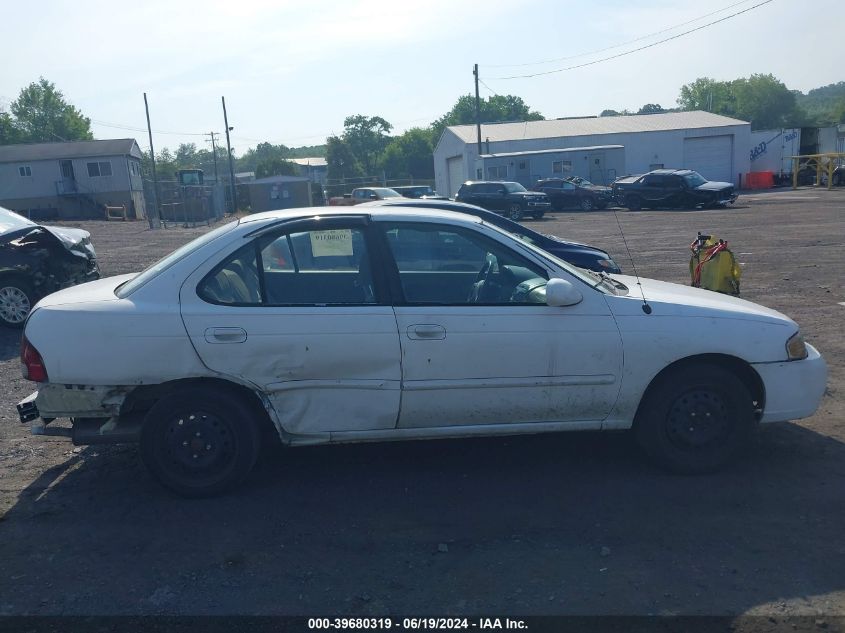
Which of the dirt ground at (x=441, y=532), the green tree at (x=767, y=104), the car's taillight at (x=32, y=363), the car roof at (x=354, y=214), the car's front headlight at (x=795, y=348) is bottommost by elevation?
the dirt ground at (x=441, y=532)

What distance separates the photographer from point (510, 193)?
113 feet

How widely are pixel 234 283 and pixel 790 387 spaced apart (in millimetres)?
3566

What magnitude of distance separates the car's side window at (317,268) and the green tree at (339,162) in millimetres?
71617

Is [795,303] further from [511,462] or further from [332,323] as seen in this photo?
[332,323]

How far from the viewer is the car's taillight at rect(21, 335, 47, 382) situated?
481cm

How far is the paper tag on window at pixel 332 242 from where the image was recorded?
16.9 feet

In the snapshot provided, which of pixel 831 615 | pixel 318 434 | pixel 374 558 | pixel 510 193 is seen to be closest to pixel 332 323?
pixel 318 434

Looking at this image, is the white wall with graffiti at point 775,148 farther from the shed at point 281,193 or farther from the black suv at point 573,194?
the shed at point 281,193

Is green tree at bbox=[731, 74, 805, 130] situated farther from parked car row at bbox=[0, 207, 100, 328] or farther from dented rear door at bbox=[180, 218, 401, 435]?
dented rear door at bbox=[180, 218, 401, 435]

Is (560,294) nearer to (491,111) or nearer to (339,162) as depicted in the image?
(339,162)

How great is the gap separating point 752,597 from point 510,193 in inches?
1244

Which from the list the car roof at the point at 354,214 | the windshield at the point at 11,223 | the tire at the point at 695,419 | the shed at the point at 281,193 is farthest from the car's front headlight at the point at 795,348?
the shed at the point at 281,193

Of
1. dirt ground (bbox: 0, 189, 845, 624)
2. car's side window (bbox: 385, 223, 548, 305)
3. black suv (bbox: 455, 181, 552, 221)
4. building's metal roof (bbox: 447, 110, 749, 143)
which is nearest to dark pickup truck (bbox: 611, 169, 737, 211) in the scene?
black suv (bbox: 455, 181, 552, 221)

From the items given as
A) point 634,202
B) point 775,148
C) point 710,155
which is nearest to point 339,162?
point 710,155
